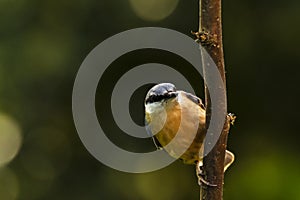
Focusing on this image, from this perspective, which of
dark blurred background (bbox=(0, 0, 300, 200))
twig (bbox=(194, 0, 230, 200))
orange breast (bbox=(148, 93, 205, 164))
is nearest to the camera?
twig (bbox=(194, 0, 230, 200))

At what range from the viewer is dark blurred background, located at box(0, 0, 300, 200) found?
3.31m

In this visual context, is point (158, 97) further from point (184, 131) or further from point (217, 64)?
point (217, 64)

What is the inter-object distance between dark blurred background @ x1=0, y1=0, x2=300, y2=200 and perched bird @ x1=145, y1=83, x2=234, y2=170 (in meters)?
1.27

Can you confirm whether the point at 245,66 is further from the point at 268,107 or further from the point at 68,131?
the point at 68,131

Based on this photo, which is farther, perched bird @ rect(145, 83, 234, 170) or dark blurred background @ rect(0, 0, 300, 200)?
dark blurred background @ rect(0, 0, 300, 200)

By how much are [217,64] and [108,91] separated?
2.33 metres

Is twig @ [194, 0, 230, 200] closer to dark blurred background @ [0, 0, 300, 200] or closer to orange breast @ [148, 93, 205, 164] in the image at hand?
orange breast @ [148, 93, 205, 164]

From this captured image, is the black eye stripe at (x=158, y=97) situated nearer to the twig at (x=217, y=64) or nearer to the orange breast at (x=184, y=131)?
the orange breast at (x=184, y=131)

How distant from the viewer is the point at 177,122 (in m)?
1.99

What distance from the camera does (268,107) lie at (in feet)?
11.1

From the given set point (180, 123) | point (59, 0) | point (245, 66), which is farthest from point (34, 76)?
point (180, 123)

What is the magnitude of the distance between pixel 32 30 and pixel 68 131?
0.67 m

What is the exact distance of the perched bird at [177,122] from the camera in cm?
193

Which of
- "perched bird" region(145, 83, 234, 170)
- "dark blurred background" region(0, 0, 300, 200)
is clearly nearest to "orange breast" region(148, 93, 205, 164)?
"perched bird" region(145, 83, 234, 170)
